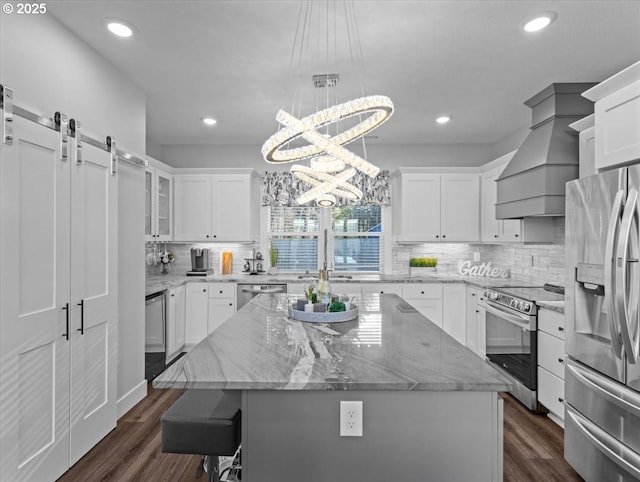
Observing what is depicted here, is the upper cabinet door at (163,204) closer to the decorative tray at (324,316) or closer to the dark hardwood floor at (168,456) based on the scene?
the dark hardwood floor at (168,456)

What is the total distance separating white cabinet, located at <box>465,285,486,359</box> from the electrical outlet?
3.21 m

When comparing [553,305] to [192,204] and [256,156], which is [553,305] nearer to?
[256,156]

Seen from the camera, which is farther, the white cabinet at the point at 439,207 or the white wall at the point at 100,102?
the white cabinet at the point at 439,207

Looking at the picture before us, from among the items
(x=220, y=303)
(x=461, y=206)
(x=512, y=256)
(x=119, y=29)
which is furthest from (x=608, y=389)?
(x=220, y=303)

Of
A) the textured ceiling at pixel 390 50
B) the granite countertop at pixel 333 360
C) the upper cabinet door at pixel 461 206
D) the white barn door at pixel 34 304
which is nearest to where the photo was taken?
the granite countertop at pixel 333 360

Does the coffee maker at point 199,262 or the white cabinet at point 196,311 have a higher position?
the coffee maker at point 199,262

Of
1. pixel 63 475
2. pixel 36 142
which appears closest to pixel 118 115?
pixel 36 142

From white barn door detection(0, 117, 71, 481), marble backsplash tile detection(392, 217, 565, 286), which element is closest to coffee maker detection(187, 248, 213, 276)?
marble backsplash tile detection(392, 217, 565, 286)

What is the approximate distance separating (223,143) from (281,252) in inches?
67.5

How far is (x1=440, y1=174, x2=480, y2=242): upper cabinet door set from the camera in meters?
5.03

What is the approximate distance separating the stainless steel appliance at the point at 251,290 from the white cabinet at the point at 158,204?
1.15 m

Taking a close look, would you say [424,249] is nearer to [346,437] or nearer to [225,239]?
[225,239]

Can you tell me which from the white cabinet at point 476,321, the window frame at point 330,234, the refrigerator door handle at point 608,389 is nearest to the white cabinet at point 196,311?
the window frame at point 330,234

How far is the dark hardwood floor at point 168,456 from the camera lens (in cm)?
232
